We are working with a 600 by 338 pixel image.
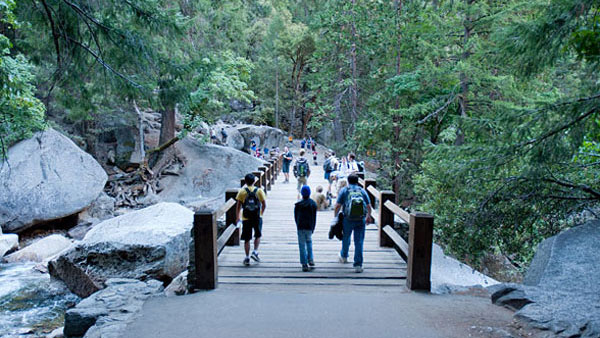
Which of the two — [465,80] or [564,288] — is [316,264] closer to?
[564,288]

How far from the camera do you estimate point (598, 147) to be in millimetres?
6363

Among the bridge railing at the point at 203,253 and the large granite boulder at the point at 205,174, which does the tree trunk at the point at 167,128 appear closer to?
the large granite boulder at the point at 205,174

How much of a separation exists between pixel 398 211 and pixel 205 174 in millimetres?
16904

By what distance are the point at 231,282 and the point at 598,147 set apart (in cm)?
616

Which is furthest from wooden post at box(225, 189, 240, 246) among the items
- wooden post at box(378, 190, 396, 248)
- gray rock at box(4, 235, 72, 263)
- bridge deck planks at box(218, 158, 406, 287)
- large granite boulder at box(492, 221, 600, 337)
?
gray rock at box(4, 235, 72, 263)

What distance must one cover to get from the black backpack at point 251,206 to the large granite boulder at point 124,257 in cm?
303

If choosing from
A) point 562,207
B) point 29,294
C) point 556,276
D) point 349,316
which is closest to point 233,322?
point 349,316

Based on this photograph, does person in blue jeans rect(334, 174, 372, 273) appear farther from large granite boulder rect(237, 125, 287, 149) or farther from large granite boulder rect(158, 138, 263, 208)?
large granite boulder rect(237, 125, 287, 149)

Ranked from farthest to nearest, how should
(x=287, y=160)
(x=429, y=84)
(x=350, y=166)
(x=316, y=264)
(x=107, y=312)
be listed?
(x=287, y=160) → (x=429, y=84) → (x=350, y=166) → (x=316, y=264) → (x=107, y=312)

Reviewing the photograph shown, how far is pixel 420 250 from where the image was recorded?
16.6 feet

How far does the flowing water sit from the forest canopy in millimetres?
4053

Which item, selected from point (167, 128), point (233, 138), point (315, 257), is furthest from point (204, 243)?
point (233, 138)

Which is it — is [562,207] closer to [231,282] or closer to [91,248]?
[231,282]

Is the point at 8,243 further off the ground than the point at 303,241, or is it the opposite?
the point at 303,241
